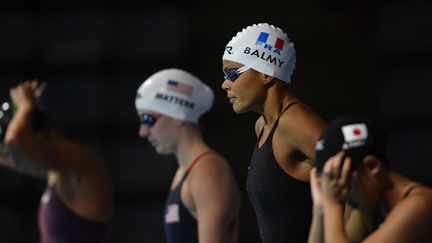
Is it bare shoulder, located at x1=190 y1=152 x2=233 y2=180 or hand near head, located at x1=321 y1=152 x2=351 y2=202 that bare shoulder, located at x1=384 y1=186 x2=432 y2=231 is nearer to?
hand near head, located at x1=321 y1=152 x2=351 y2=202

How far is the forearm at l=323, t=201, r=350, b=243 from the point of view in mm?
6152

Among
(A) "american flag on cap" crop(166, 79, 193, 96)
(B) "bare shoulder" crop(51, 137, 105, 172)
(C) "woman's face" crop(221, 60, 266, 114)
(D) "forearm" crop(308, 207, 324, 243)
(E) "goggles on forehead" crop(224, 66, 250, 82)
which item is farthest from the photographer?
(B) "bare shoulder" crop(51, 137, 105, 172)

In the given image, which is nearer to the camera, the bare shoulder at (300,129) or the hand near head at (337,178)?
the hand near head at (337,178)

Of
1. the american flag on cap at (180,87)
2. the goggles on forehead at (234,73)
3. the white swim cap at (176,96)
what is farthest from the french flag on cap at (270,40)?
the american flag on cap at (180,87)

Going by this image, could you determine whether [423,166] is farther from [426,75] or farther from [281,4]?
[281,4]

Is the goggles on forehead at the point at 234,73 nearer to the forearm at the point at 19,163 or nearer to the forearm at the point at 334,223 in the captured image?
the forearm at the point at 334,223

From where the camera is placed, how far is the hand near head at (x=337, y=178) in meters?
6.14

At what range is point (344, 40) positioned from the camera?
15633mm

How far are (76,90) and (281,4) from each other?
295 centimetres

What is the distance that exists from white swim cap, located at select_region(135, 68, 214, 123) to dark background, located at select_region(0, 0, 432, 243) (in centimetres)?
608

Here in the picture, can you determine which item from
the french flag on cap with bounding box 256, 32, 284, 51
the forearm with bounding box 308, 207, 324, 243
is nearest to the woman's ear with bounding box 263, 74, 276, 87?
the french flag on cap with bounding box 256, 32, 284, 51

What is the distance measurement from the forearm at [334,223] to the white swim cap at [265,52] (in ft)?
5.18

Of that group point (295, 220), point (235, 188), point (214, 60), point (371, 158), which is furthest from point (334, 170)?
point (214, 60)

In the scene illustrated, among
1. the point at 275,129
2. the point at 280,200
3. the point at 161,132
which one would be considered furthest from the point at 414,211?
the point at 161,132
